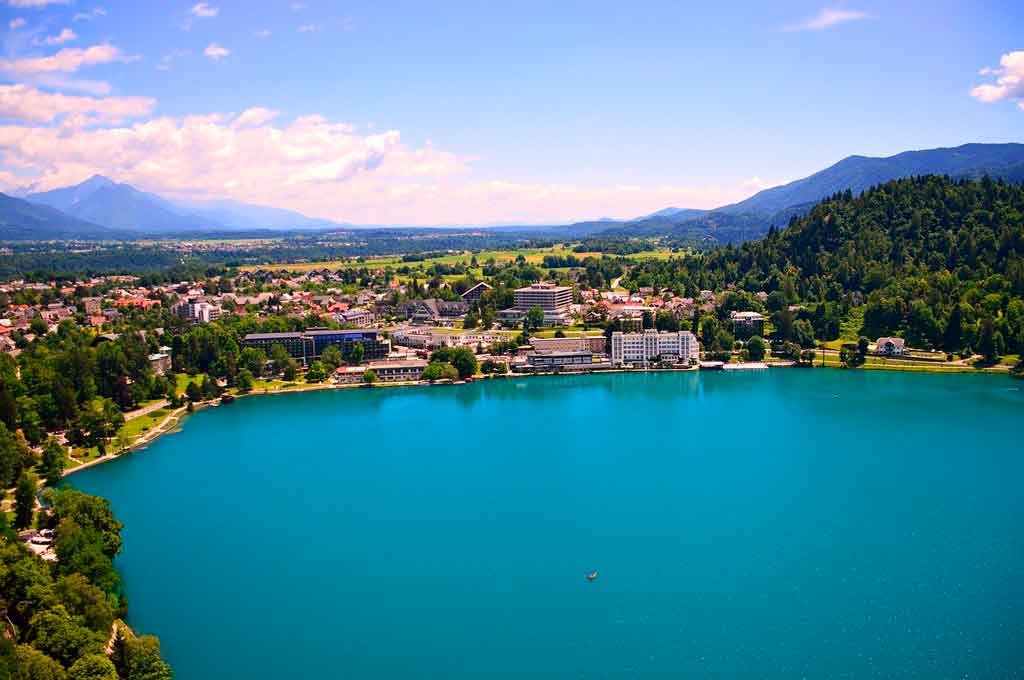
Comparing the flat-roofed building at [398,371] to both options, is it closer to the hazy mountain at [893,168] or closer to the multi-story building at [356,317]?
the multi-story building at [356,317]

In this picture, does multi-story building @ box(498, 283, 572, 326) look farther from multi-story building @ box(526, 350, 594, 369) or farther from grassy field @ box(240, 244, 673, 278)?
grassy field @ box(240, 244, 673, 278)

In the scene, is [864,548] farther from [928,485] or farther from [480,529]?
[480,529]

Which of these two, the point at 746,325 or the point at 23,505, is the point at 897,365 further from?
the point at 23,505

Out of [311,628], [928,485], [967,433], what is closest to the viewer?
[311,628]

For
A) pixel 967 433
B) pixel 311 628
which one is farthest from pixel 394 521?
pixel 967 433

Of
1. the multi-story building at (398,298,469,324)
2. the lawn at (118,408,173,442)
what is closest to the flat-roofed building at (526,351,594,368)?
the multi-story building at (398,298,469,324)

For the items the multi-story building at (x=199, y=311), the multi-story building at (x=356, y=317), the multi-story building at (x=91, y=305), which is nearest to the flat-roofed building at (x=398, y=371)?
the multi-story building at (x=356, y=317)
